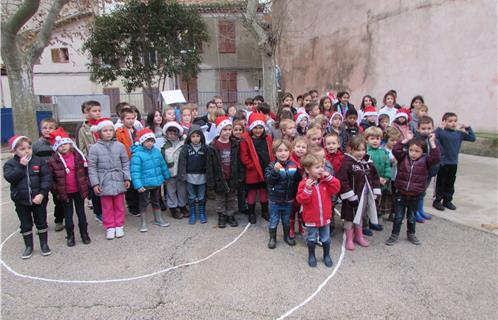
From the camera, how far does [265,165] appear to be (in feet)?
16.0

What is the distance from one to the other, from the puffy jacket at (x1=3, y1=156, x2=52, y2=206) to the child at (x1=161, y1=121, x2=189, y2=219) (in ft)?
5.11

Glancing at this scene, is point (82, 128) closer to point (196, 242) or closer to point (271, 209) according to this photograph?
point (196, 242)

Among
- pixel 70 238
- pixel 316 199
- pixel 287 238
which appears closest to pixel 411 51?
pixel 287 238

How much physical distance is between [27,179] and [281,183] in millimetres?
2856

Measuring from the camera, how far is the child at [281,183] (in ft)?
13.4

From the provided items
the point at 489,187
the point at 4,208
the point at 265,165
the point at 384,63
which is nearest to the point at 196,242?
the point at 265,165

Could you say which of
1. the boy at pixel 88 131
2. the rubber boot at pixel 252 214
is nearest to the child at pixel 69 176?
the boy at pixel 88 131

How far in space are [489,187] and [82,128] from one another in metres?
7.03

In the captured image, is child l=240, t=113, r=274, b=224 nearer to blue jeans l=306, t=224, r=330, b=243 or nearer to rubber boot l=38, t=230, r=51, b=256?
blue jeans l=306, t=224, r=330, b=243

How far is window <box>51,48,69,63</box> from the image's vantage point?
23031mm

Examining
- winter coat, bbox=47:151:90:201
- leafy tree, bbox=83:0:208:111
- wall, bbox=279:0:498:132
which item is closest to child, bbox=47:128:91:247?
winter coat, bbox=47:151:90:201

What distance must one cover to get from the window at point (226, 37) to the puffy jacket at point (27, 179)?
1950 cm

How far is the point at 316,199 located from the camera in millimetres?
3725

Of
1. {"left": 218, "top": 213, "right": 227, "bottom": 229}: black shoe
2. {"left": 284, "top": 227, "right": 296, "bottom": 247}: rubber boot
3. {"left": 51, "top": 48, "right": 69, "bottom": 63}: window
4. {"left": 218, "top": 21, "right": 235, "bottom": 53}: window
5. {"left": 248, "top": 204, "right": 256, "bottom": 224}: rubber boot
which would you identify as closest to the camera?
{"left": 284, "top": 227, "right": 296, "bottom": 247}: rubber boot
